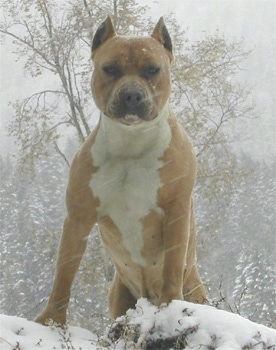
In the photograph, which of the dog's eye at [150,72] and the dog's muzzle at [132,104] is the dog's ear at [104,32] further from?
the dog's muzzle at [132,104]

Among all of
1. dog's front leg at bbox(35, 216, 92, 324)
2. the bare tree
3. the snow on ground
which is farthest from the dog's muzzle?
the bare tree

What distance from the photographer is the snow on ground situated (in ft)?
9.21

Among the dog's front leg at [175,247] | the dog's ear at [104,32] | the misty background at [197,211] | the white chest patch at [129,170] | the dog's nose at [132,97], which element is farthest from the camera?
the misty background at [197,211]

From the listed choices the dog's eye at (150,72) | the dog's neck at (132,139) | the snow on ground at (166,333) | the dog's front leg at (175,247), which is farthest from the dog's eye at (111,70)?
the snow on ground at (166,333)

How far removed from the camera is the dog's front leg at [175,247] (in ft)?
12.0

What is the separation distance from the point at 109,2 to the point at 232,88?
379 cm

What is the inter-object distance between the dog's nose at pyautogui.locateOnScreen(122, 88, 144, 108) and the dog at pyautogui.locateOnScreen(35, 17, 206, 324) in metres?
0.09

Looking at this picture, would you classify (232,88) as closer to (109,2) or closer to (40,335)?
(109,2)

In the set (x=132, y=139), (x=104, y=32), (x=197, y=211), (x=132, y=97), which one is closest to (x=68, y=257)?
(x=132, y=139)

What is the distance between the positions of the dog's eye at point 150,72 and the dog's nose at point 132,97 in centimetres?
21

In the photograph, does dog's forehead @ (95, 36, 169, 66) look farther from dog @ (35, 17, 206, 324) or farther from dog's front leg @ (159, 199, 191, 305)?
dog's front leg @ (159, 199, 191, 305)

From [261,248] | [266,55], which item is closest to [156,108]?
[261,248]

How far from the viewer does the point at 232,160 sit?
1636cm

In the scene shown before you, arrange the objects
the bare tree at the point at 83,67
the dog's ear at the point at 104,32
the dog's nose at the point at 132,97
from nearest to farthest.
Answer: the dog's nose at the point at 132,97 → the dog's ear at the point at 104,32 → the bare tree at the point at 83,67
